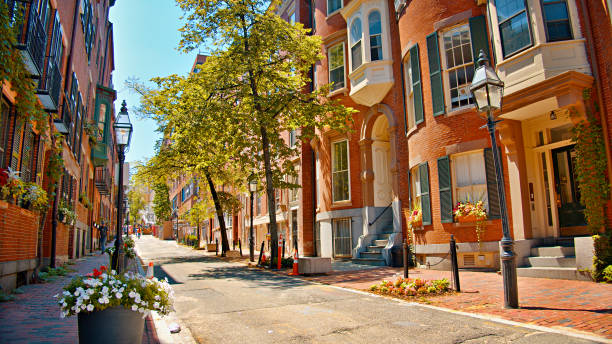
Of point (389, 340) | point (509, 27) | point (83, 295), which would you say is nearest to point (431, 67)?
point (509, 27)

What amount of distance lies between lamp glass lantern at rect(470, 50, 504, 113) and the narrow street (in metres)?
3.86

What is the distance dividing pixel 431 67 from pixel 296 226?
13423 mm

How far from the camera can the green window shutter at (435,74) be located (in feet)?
44.2

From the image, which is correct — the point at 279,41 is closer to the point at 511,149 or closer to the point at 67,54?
the point at 67,54

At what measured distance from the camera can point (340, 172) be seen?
1953 cm

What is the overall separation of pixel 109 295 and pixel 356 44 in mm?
16204

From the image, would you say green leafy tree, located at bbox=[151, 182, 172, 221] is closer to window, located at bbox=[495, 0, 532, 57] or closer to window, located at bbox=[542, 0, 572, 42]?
window, located at bbox=[495, 0, 532, 57]

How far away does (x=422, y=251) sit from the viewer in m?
13.8

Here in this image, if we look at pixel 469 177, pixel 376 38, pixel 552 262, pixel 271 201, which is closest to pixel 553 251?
pixel 552 262

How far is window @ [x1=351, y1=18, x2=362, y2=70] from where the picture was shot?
1812 centimetres

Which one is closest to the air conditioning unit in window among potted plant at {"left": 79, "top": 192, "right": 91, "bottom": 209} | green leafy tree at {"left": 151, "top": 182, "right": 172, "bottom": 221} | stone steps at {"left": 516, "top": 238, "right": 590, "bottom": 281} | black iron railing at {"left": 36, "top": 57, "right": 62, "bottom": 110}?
stone steps at {"left": 516, "top": 238, "right": 590, "bottom": 281}

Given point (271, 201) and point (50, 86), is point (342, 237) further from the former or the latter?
point (50, 86)

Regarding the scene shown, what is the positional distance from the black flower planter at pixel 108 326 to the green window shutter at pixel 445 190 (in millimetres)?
10562

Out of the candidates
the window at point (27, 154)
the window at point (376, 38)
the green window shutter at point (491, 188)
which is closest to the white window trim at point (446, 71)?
the green window shutter at point (491, 188)
